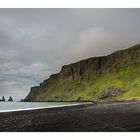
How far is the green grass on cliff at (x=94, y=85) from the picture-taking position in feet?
486

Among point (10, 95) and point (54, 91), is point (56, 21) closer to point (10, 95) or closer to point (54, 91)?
point (10, 95)

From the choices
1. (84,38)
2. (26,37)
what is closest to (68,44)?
(84,38)

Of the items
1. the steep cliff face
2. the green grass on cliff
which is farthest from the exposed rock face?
the green grass on cliff

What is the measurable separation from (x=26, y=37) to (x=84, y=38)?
651 cm

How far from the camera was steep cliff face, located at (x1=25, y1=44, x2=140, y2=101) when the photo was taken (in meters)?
148

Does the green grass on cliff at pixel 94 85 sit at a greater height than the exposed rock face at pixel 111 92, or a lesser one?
greater

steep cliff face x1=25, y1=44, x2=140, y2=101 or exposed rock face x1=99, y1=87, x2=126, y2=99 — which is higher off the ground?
steep cliff face x1=25, y1=44, x2=140, y2=101

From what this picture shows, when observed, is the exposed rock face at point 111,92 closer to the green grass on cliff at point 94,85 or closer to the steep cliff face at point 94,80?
the steep cliff face at point 94,80

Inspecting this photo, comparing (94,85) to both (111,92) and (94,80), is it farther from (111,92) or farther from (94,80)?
(111,92)

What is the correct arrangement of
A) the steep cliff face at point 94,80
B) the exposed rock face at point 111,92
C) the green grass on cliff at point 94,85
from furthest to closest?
the steep cliff face at point 94,80, the green grass on cliff at point 94,85, the exposed rock face at point 111,92

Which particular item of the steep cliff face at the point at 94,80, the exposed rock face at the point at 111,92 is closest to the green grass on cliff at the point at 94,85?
the steep cliff face at the point at 94,80

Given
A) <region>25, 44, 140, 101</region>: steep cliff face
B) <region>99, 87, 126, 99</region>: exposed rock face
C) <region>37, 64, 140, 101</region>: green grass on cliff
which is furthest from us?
<region>25, 44, 140, 101</region>: steep cliff face

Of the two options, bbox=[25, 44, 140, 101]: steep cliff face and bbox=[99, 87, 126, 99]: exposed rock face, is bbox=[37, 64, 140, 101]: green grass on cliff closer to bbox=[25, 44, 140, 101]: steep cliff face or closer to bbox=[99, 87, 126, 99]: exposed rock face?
bbox=[25, 44, 140, 101]: steep cliff face
